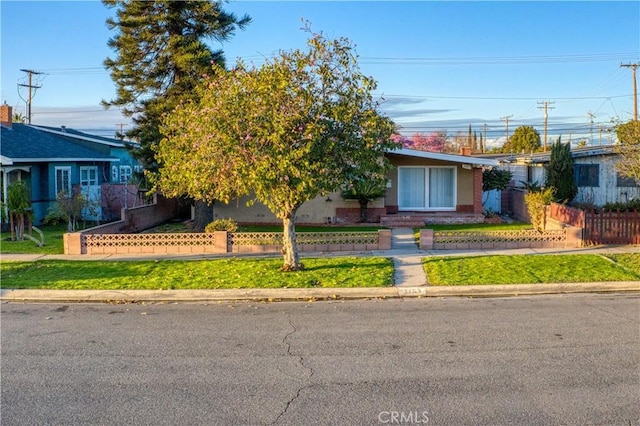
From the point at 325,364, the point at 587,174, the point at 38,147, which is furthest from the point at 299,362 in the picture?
the point at 38,147

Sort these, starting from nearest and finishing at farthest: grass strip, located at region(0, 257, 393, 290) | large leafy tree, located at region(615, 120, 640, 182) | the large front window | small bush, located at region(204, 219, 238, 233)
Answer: grass strip, located at region(0, 257, 393, 290) < large leafy tree, located at region(615, 120, 640, 182) < small bush, located at region(204, 219, 238, 233) < the large front window

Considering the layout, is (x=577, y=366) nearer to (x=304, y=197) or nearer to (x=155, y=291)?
(x=304, y=197)

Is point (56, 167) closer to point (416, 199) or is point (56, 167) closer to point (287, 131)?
point (416, 199)

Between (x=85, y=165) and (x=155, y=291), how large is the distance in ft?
62.5

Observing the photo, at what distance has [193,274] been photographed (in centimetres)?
1287

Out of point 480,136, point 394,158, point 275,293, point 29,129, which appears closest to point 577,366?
point 275,293

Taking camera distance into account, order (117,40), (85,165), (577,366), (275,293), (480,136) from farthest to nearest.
→ (480,136) → (85,165) → (117,40) → (275,293) → (577,366)

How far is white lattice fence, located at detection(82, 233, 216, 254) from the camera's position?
51.8 ft

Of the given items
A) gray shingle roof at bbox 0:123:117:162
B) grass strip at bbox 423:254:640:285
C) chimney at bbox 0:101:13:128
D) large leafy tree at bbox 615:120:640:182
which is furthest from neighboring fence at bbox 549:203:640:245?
chimney at bbox 0:101:13:128

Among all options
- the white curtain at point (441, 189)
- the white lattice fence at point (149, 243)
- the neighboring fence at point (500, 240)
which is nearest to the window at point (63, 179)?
the white lattice fence at point (149, 243)

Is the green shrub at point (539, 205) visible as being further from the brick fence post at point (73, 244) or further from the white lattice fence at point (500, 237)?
the brick fence post at point (73, 244)

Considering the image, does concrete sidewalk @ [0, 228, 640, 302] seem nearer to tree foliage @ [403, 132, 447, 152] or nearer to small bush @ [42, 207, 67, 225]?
small bush @ [42, 207, 67, 225]

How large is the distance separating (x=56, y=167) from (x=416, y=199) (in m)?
15.8

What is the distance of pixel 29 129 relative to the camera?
28.9m
